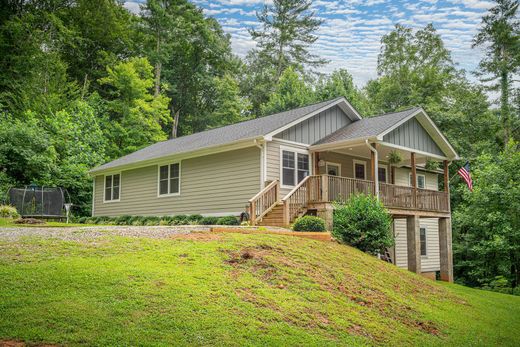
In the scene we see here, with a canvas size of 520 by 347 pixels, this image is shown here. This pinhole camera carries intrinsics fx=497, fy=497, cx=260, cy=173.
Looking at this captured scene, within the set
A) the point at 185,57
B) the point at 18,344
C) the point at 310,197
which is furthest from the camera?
the point at 185,57

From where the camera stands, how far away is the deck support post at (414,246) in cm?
1725

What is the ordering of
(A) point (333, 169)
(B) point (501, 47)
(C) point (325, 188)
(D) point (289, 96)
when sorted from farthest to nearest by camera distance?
1. (B) point (501, 47)
2. (D) point (289, 96)
3. (A) point (333, 169)
4. (C) point (325, 188)

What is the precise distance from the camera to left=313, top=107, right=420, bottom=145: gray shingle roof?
17.2 meters

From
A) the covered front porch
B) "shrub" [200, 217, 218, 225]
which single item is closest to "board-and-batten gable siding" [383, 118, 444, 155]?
the covered front porch

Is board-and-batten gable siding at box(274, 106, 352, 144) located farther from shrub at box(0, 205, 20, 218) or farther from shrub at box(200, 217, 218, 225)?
shrub at box(0, 205, 20, 218)

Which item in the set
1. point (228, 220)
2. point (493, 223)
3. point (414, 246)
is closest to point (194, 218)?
point (228, 220)

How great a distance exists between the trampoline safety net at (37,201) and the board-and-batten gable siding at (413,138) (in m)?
14.6

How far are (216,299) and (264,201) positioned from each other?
898 cm

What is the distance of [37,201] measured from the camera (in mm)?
21734

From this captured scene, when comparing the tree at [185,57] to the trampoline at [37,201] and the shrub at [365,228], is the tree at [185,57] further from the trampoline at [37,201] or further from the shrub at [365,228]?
the shrub at [365,228]

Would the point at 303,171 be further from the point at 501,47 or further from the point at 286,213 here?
the point at 501,47

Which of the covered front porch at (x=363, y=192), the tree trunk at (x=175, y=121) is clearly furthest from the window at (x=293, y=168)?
the tree trunk at (x=175, y=121)

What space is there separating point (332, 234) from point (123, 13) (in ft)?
116

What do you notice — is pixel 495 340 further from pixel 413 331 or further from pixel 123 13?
pixel 123 13
